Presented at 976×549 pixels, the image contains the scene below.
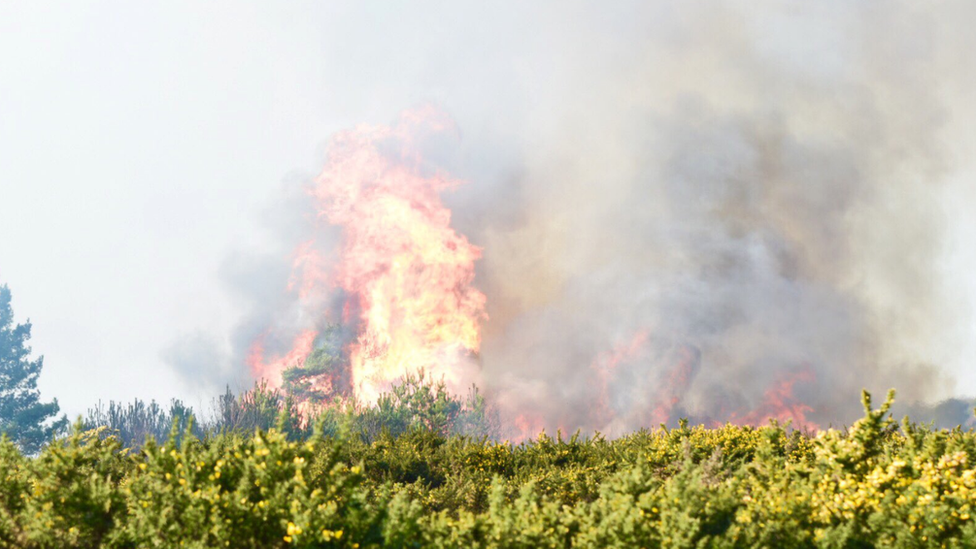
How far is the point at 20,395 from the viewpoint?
39469 mm

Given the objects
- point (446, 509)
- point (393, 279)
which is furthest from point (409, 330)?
point (446, 509)

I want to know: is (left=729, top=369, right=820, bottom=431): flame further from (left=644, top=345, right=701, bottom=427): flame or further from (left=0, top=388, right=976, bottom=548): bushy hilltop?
(left=0, top=388, right=976, bottom=548): bushy hilltop

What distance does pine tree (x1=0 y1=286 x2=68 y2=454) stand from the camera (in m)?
36.8

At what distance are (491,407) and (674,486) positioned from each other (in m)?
28.0

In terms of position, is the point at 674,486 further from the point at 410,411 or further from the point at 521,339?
the point at 521,339

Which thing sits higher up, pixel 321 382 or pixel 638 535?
pixel 321 382

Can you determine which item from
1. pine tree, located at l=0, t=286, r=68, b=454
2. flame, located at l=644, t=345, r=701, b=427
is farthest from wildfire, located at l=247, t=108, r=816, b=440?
pine tree, located at l=0, t=286, r=68, b=454

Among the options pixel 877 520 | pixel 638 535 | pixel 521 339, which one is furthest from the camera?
pixel 521 339

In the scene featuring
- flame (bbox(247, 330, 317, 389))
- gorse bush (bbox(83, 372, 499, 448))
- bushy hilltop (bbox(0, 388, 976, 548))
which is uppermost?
flame (bbox(247, 330, 317, 389))

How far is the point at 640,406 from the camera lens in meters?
34.1

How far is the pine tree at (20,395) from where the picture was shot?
3675 centimetres

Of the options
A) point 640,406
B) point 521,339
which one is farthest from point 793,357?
point 521,339

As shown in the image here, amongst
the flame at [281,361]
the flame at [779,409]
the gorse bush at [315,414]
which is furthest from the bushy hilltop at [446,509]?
the flame at [281,361]

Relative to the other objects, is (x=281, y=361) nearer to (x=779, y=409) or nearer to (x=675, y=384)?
(x=675, y=384)
